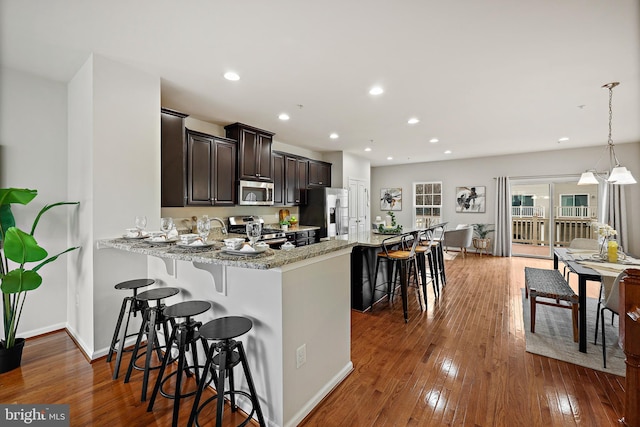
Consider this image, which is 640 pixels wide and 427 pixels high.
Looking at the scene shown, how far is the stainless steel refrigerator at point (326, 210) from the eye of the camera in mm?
5949

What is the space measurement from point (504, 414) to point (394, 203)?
7660 mm

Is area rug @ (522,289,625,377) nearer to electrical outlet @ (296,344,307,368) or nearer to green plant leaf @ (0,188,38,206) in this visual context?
electrical outlet @ (296,344,307,368)

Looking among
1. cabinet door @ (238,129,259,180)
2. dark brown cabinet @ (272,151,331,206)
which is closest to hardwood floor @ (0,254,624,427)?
cabinet door @ (238,129,259,180)

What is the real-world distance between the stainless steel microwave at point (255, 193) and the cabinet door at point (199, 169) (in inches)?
23.5

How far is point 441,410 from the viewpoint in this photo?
1.85 metres

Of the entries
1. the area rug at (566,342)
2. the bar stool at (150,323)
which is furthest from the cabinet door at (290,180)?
the area rug at (566,342)

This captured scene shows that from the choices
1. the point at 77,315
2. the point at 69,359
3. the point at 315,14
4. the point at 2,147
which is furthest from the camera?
the point at 77,315

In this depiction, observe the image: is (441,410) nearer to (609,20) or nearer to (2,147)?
(609,20)

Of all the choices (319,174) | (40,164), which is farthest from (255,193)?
Answer: (40,164)

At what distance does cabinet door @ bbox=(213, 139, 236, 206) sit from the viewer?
164 inches

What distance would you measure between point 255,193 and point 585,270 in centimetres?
437

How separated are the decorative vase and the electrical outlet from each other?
96.3 inches

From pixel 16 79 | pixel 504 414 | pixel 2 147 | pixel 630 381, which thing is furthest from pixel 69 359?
pixel 630 381

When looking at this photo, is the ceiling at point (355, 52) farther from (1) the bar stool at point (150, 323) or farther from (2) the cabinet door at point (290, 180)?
(1) the bar stool at point (150, 323)
